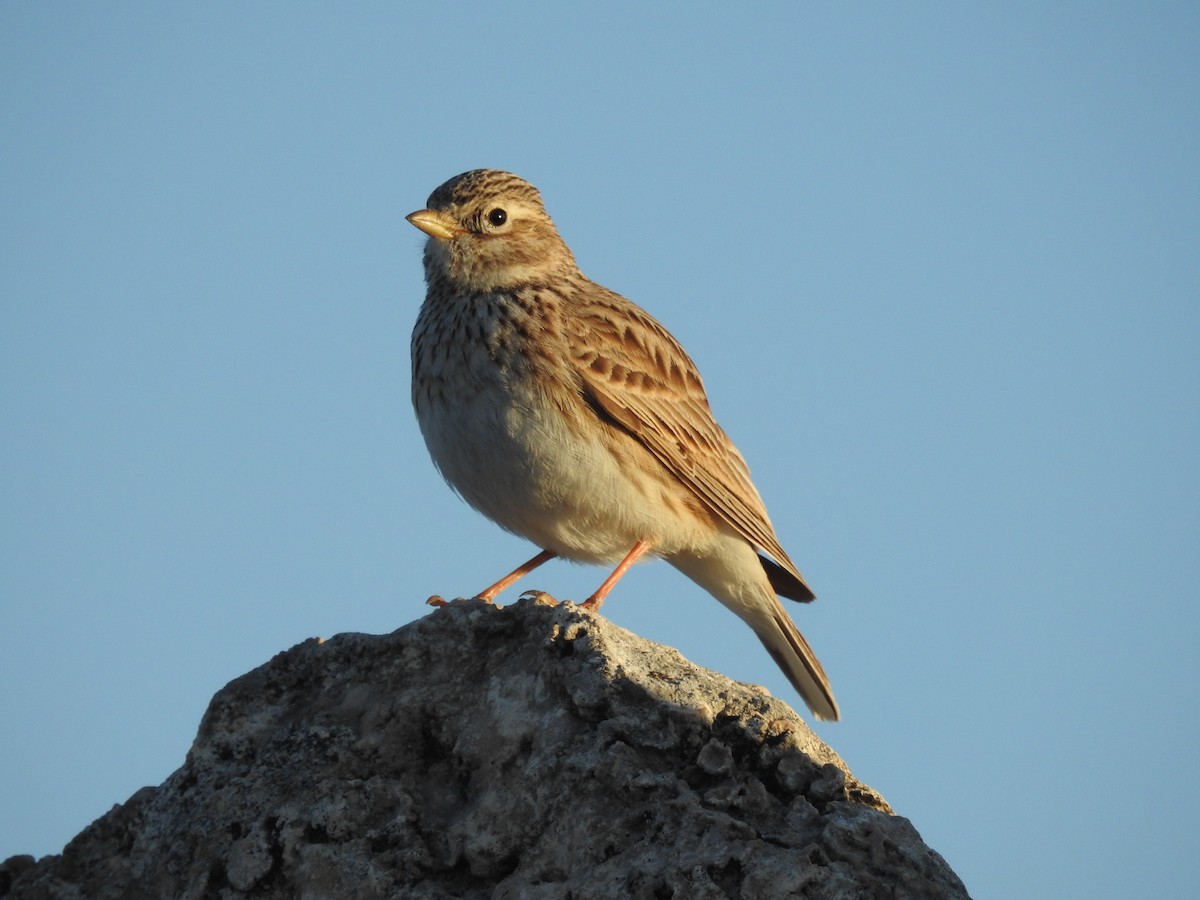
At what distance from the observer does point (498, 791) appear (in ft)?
16.7

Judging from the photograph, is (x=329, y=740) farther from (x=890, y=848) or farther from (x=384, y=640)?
(x=890, y=848)

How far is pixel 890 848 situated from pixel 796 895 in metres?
0.42

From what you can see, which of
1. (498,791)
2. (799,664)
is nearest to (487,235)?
(799,664)

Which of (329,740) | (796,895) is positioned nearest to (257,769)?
(329,740)

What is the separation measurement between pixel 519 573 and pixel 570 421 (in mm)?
1213

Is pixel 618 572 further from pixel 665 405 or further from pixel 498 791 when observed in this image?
pixel 498 791

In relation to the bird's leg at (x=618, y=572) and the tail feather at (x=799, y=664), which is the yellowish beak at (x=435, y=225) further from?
the tail feather at (x=799, y=664)

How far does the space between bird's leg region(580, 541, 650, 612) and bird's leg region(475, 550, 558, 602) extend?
0.55 meters

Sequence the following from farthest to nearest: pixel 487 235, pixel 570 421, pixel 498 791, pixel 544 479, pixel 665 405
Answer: pixel 487 235 → pixel 665 405 → pixel 570 421 → pixel 544 479 → pixel 498 791

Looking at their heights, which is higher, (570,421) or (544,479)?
(570,421)

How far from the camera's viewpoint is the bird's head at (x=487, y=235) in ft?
30.0

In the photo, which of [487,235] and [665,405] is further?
[487,235]

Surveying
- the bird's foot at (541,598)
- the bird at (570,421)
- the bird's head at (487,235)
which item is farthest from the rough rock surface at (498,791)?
the bird's head at (487,235)

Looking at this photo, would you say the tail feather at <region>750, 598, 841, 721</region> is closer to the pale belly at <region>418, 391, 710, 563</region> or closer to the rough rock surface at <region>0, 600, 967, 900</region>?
the pale belly at <region>418, 391, 710, 563</region>
